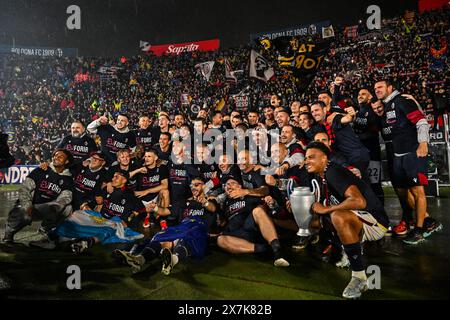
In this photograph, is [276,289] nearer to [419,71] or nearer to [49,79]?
[419,71]

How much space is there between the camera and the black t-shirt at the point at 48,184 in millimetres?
5695

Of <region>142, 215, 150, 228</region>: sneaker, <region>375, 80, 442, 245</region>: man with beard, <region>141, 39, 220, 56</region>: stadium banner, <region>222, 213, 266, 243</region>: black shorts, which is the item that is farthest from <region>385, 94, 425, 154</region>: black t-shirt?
<region>141, 39, 220, 56</region>: stadium banner

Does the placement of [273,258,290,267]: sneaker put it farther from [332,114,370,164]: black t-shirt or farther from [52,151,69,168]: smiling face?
[52,151,69,168]: smiling face

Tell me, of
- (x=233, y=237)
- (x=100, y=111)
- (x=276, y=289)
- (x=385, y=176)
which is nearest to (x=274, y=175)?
(x=233, y=237)

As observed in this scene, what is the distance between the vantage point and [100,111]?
27891mm

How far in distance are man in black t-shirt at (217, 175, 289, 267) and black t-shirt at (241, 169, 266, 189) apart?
0.17m

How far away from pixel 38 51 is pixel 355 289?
164 ft

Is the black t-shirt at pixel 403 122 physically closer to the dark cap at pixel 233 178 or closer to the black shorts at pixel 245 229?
the dark cap at pixel 233 178

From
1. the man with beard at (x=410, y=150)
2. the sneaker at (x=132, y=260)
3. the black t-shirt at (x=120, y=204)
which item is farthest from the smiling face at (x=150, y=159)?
the man with beard at (x=410, y=150)

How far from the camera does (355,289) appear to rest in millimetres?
3104

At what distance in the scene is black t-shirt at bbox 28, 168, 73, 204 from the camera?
5.70 meters

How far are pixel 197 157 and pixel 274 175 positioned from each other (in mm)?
1924

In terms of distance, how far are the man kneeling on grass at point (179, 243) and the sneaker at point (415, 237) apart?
9.62 ft

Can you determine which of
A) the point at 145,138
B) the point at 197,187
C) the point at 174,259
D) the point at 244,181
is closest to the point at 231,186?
the point at 244,181
